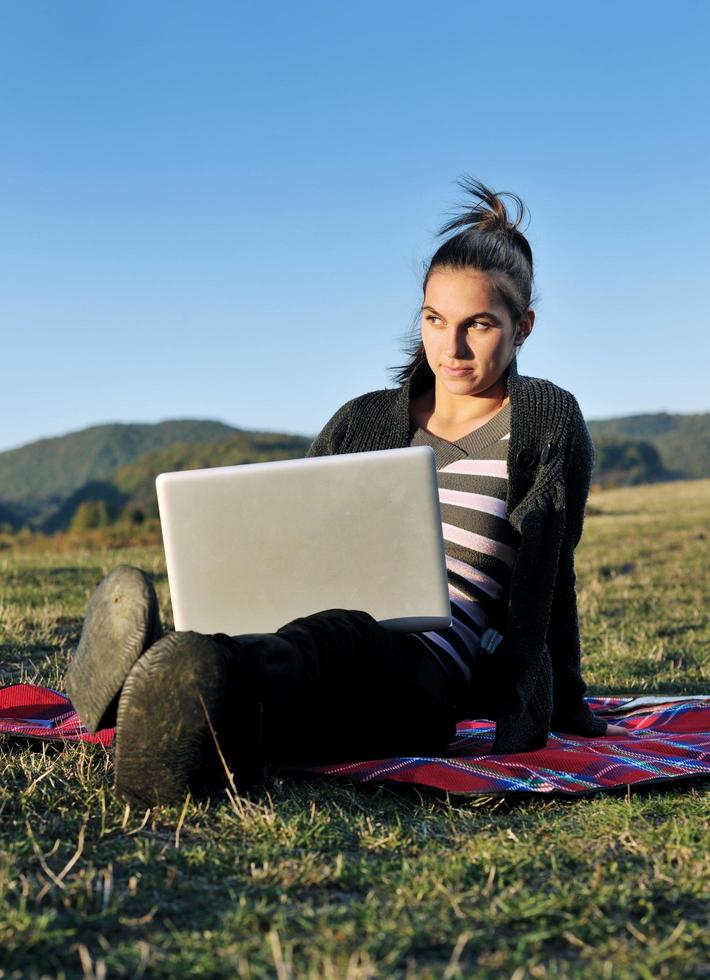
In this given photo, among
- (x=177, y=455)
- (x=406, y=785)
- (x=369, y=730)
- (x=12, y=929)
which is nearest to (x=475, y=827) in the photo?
(x=406, y=785)

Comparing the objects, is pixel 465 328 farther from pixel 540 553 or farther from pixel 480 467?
pixel 540 553

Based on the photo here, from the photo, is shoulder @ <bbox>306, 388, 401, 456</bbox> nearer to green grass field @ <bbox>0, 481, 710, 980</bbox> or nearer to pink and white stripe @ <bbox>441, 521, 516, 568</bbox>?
pink and white stripe @ <bbox>441, 521, 516, 568</bbox>

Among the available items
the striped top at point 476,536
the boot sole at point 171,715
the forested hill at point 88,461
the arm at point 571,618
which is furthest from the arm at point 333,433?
the forested hill at point 88,461

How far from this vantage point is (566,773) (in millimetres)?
3004

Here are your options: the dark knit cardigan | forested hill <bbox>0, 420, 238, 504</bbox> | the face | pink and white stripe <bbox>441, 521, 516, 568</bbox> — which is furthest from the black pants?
forested hill <bbox>0, 420, 238, 504</bbox>

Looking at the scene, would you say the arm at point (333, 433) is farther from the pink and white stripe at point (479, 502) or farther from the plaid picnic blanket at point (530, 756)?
the plaid picnic blanket at point (530, 756)

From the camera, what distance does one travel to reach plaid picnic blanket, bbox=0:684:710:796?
2809 mm

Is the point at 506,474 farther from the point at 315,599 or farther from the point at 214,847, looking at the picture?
the point at 214,847

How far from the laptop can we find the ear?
1136mm

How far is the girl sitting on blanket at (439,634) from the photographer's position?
2393 millimetres

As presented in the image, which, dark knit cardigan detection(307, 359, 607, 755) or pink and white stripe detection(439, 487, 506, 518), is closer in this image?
dark knit cardigan detection(307, 359, 607, 755)

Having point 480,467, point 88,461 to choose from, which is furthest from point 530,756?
point 88,461

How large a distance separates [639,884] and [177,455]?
85.4 meters

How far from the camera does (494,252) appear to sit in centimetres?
366
